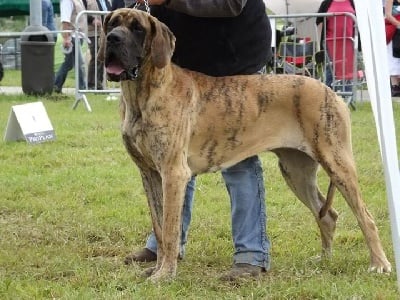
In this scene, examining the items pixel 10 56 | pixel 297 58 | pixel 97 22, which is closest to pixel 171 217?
pixel 97 22

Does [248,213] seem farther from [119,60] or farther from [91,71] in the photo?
[91,71]

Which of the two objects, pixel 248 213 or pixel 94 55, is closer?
pixel 248 213

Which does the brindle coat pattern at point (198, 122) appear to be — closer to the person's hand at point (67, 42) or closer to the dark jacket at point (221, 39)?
the dark jacket at point (221, 39)

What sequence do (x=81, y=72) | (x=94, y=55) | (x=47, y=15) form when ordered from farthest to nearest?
(x=47, y=15), (x=81, y=72), (x=94, y=55)

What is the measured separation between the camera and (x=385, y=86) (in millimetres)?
3283

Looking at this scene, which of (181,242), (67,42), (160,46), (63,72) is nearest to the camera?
(160,46)

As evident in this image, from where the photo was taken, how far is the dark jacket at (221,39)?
4.57 m

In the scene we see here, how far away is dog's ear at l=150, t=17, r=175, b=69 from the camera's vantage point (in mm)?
4184

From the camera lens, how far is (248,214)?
465cm

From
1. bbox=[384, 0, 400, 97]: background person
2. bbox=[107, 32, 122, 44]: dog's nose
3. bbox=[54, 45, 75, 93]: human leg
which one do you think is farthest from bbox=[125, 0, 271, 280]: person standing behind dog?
bbox=[54, 45, 75, 93]: human leg

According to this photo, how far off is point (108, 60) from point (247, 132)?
0.89 metres

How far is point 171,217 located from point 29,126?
15.9ft

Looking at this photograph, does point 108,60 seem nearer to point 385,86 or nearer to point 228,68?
point 228,68

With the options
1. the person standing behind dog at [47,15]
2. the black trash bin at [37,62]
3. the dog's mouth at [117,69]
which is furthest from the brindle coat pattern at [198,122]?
the person standing behind dog at [47,15]
